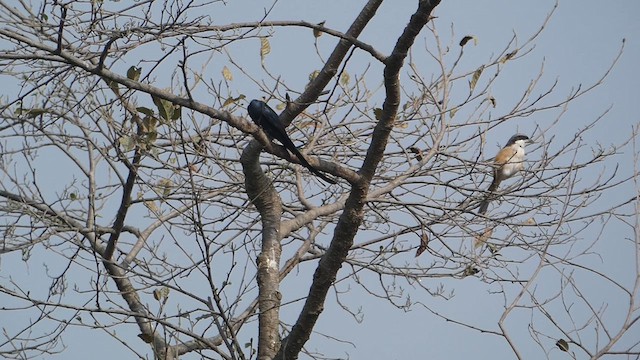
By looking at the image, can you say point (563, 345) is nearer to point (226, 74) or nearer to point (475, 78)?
point (475, 78)

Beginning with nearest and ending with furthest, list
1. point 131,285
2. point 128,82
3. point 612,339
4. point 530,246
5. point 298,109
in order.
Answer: point 612,339, point 128,82, point 298,109, point 530,246, point 131,285

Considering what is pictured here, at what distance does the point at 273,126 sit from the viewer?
4.09 metres

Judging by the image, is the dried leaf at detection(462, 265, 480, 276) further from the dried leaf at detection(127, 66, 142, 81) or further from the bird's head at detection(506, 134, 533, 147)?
the dried leaf at detection(127, 66, 142, 81)

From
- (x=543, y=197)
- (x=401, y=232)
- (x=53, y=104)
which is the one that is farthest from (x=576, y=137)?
(x=53, y=104)

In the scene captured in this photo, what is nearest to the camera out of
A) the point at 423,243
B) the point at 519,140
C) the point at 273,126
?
the point at 273,126

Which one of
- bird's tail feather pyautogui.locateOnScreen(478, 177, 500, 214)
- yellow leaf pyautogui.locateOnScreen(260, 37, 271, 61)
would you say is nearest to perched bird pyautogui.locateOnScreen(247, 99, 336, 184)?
yellow leaf pyautogui.locateOnScreen(260, 37, 271, 61)

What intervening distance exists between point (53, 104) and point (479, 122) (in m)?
2.34

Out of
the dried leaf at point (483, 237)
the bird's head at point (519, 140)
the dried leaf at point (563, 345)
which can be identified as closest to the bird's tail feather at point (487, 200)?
the dried leaf at point (483, 237)

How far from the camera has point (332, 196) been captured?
217 inches

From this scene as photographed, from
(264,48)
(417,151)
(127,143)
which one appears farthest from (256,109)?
(417,151)

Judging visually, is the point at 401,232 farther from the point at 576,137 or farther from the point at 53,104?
the point at 53,104

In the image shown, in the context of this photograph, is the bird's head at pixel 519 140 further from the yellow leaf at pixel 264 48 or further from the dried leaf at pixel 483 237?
the yellow leaf at pixel 264 48

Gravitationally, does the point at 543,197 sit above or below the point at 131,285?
above

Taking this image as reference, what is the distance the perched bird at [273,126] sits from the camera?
3859 mm
